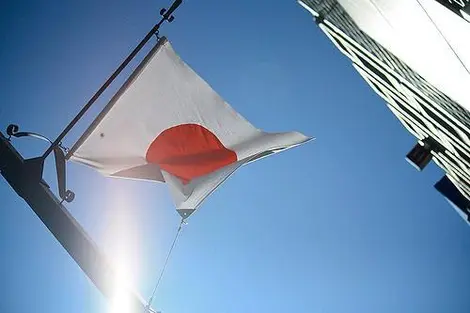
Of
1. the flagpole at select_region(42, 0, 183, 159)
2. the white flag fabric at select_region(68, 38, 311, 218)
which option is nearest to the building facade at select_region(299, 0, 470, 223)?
the white flag fabric at select_region(68, 38, 311, 218)

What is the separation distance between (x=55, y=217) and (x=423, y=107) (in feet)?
28.7

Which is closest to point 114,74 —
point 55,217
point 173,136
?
point 173,136

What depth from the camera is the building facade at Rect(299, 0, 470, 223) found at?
301 inches

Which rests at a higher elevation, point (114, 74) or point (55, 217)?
point (114, 74)

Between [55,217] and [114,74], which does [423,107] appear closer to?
[114,74]

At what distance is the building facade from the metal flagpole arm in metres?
5.54

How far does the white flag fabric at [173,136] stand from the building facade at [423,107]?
3137mm

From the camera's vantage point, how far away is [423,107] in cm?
998

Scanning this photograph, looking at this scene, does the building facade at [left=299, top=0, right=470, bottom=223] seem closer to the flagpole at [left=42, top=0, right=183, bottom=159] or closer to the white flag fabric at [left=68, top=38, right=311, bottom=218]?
the white flag fabric at [left=68, top=38, right=311, bottom=218]

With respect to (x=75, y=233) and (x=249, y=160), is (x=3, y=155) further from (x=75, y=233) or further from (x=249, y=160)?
(x=249, y=160)

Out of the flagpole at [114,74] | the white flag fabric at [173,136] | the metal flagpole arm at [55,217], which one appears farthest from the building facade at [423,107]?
the metal flagpole arm at [55,217]

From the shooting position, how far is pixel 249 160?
19.0ft

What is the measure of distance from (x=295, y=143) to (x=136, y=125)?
2321mm

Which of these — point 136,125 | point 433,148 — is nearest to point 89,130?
point 136,125
